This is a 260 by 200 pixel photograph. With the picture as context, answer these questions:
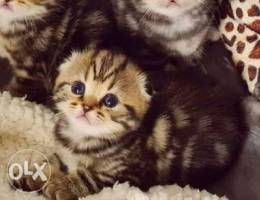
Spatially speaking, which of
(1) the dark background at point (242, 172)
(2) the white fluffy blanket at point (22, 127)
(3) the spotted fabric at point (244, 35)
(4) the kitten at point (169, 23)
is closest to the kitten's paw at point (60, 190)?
(2) the white fluffy blanket at point (22, 127)

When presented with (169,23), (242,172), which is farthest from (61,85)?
(242,172)

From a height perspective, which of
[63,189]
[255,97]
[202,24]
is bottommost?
[63,189]

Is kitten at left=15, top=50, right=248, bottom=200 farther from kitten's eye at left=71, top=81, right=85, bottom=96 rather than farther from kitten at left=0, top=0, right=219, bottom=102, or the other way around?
kitten at left=0, top=0, right=219, bottom=102

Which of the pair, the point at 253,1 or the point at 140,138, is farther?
the point at 253,1

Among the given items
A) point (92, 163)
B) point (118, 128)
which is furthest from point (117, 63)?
point (92, 163)

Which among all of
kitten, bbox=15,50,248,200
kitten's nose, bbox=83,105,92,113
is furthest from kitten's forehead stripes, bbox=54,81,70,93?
kitten's nose, bbox=83,105,92,113

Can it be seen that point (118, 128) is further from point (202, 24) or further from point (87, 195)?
point (202, 24)

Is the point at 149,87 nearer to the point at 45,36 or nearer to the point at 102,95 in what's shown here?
the point at 102,95
